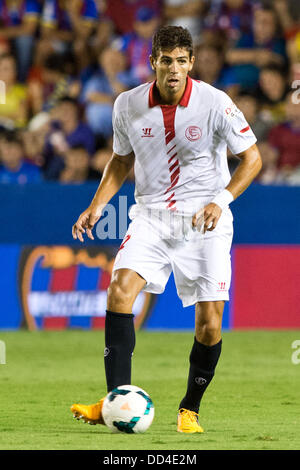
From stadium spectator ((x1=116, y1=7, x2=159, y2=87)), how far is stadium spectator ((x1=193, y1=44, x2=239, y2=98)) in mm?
636

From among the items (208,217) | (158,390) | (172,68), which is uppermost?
(172,68)

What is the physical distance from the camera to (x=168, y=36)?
5.46m

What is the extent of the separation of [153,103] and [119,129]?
0.84ft

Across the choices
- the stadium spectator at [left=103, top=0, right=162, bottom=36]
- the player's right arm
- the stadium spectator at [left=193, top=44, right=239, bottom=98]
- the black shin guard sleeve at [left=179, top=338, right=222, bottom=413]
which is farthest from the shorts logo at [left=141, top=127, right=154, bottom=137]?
the stadium spectator at [left=103, top=0, right=162, bottom=36]

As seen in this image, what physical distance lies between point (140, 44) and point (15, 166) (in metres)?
2.41

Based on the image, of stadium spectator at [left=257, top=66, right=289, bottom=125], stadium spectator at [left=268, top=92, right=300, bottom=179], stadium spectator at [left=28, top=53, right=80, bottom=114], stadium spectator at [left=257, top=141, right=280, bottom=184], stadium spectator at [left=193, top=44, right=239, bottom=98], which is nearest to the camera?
stadium spectator at [left=257, top=141, right=280, bottom=184]

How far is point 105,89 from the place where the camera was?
12.2 m

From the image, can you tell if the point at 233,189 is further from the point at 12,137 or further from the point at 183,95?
the point at 12,137

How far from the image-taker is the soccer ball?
524 cm

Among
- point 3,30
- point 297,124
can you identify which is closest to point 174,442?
point 297,124

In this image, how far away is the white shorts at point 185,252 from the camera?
222 inches

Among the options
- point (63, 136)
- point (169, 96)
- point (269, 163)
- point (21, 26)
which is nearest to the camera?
point (169, 96)

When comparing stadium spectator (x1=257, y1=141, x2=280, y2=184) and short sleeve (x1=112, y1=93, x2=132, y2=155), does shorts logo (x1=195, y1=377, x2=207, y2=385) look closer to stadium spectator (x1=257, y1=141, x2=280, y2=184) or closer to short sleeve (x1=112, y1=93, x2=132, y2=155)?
short sleeve (x1=112, y1=93, x2=132, y2=155)

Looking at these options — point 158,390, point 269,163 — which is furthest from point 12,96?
point 158,390
